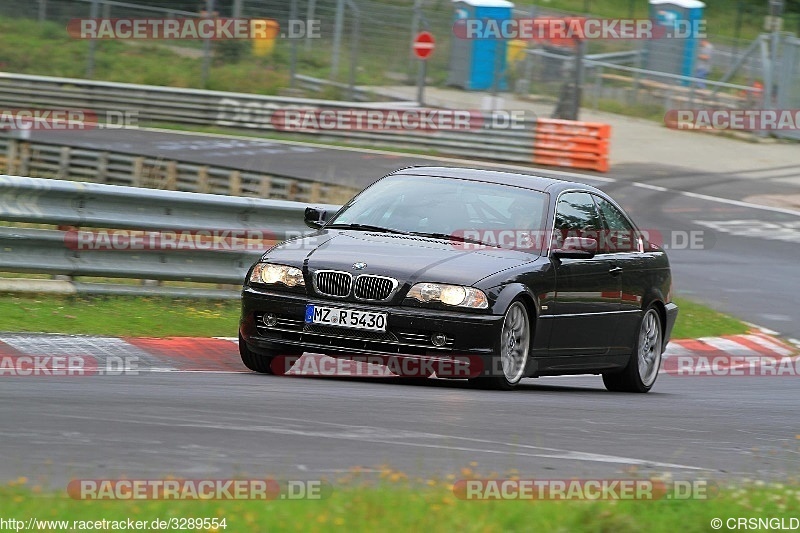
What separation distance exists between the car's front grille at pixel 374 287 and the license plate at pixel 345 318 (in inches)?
4.0

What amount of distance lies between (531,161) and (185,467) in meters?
25.6

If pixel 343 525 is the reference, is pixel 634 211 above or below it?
below

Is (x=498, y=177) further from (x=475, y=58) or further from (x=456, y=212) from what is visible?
(x=475, y=58)

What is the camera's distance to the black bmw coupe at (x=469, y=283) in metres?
8.95

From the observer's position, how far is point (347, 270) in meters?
9.00

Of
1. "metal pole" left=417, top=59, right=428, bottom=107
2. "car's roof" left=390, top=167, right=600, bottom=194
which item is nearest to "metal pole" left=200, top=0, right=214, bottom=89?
"metal pole" left=417, top=59, right=428, bottom=107

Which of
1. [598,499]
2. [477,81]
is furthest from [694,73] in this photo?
[598,499]

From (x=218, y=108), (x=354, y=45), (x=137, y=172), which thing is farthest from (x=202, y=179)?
(x=354, y=45)

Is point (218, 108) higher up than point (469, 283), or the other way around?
point (469, 283)

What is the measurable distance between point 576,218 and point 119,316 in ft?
11.2

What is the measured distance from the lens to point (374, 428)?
278 inches

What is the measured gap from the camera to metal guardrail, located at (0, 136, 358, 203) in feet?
75.3

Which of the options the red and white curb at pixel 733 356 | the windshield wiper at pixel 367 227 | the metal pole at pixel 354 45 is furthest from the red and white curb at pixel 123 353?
the metal pole at pixel 354 45

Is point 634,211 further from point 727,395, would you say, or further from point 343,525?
point 343,525
